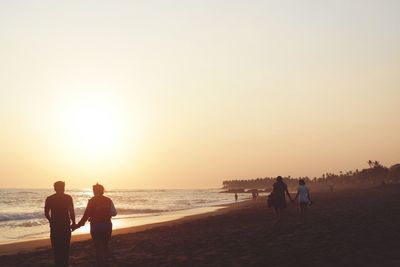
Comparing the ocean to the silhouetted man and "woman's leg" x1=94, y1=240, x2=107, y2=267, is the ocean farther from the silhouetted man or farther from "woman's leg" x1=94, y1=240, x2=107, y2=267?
"woman's leg" x1=94, y1=240, x2=107, y2=267

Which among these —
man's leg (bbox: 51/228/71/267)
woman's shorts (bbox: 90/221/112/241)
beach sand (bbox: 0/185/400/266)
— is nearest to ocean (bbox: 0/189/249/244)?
beach sand (bbox: 0/185/400/266)

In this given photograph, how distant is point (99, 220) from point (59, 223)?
2.77 ft

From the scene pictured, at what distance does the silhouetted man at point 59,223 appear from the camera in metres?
9.76

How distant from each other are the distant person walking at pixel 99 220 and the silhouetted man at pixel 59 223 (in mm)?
337

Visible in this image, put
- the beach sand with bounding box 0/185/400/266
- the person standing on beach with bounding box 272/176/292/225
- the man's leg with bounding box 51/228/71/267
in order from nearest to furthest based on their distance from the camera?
the man's leg with bounding box 51/228/71/267, the beach sand with bounding box 0/185/400/266, the person standing on beach with bounding box 272/176/292/225

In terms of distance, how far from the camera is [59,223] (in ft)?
32.2

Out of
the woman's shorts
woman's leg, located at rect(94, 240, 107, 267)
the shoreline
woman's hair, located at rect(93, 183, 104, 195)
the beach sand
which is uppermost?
woman's hair, located at rect(93, 183, 104, 195)

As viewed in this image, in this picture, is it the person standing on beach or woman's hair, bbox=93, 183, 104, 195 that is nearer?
woman's hair, bbox=93, 183, 104, 195

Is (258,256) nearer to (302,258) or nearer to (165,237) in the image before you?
(302,258)

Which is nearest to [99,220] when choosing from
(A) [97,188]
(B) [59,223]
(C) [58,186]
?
(A) [97,188]

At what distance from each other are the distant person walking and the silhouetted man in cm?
34

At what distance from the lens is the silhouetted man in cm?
976

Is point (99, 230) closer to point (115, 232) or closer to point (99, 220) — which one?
point (99, 220)

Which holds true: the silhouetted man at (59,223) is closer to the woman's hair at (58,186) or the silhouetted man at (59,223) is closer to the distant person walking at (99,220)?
the woman's hair at (58,186)
